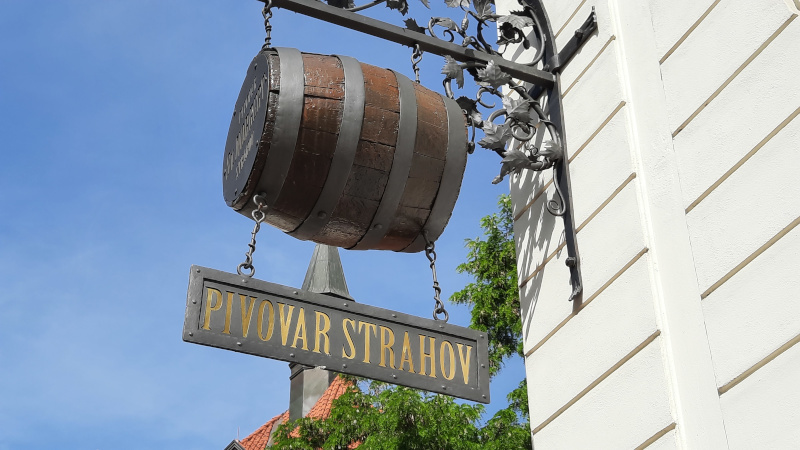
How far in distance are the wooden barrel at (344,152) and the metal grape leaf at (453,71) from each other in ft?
1.01

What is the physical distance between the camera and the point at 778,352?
9.75 ft

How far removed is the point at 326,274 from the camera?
3081 cm

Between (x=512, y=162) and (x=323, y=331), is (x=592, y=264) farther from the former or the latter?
(x=323, y=331)

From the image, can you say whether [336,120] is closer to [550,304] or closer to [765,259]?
[550,304]

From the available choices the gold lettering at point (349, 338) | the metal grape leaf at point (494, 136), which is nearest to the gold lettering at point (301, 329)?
the gold lettering at point (349, 338)

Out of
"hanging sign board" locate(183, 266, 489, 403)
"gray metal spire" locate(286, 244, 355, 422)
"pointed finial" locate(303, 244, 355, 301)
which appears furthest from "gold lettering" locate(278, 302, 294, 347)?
"pointed finial" locate(303, 244, 355, 301)

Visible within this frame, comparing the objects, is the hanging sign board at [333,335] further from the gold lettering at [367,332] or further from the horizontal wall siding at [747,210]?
the horizontal wall siding at [747,210]

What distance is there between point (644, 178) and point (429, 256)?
3.31 ft

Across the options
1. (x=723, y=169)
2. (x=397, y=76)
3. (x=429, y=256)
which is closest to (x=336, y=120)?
(x=397, y=76)

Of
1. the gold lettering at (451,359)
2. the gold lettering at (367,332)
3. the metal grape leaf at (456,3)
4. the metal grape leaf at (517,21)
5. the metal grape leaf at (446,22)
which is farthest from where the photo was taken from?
the metal grape leaf at (517,21)

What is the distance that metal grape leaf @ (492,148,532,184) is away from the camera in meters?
4.45

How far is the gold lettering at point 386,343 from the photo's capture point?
3713 millimetres

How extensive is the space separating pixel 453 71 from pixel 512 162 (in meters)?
0.53

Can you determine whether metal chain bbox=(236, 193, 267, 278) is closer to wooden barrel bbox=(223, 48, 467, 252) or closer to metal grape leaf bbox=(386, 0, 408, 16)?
wooden barrel bbox=(223, 48, 467, 252)
